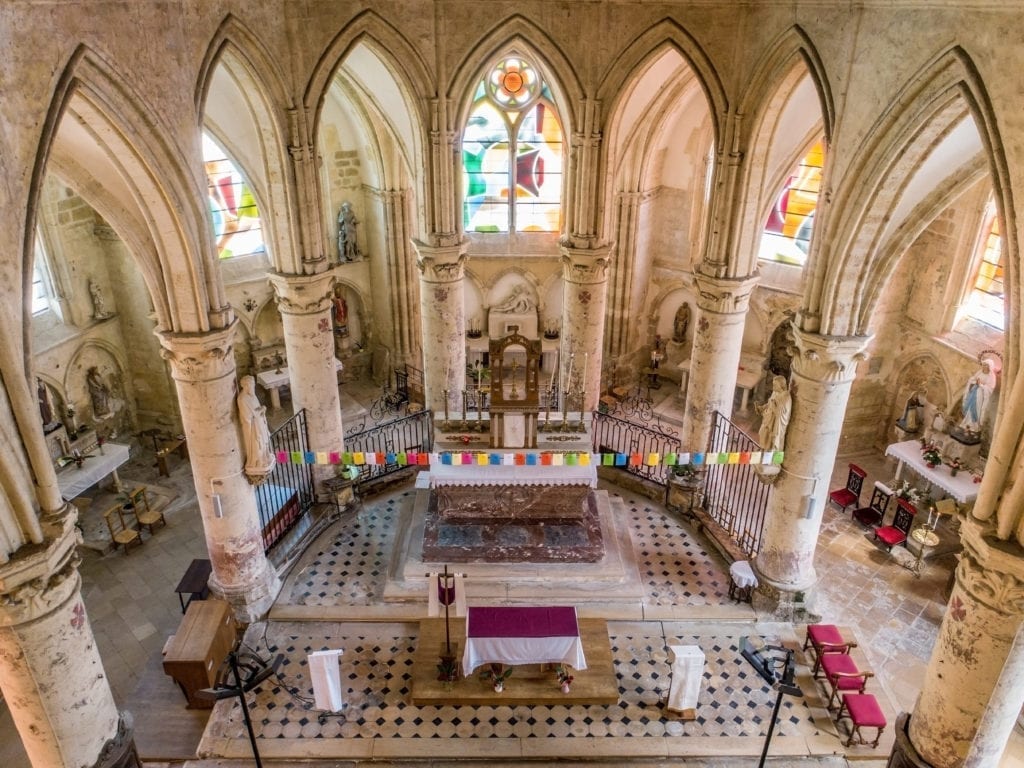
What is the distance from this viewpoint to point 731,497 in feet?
50.8

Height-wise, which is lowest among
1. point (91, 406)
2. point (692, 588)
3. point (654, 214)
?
point (692, 588)

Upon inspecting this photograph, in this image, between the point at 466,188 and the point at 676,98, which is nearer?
the point at 676,98

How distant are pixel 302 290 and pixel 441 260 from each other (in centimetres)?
251

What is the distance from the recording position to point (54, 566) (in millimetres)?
7941

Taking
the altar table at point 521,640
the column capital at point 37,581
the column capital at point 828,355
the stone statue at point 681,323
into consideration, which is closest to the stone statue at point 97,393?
the column capital at point 37,581

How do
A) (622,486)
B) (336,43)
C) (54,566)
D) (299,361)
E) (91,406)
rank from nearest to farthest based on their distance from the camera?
(54,566), (336,43), (299,361), (622,486), (91,406)

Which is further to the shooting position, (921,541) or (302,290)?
(921,541)

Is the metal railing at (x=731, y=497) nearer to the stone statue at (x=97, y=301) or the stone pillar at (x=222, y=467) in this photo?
the stone pillar at (x=222, y=467)

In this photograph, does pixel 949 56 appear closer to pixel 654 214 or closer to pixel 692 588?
pixel 692 588

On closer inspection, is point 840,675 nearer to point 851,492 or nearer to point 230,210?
point 851,492

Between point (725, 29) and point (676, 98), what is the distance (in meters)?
5.38

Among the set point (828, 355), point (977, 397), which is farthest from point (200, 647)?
point (977, 397)

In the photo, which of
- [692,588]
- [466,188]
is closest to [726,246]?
[692,588]

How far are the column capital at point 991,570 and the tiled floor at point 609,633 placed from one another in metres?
3.61
